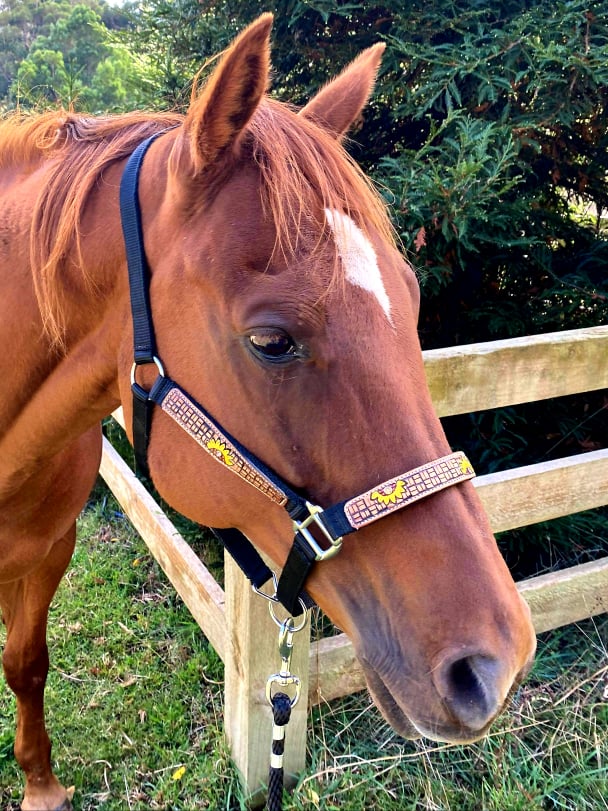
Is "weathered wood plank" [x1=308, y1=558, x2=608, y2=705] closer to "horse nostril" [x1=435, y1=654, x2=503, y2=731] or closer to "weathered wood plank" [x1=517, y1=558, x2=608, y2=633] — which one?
"weathered wood plank" [x1=517, y1=558, x2=608, y2=633]

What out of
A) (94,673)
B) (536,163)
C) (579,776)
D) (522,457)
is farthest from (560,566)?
(94,673)

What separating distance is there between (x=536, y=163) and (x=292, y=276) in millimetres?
2844

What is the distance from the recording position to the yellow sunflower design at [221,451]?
1062mm

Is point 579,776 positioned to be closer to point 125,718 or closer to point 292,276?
point 125,718

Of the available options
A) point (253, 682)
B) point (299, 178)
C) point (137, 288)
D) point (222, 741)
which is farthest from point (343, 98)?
point (222, 741)

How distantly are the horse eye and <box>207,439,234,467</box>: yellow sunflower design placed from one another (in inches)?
7.5

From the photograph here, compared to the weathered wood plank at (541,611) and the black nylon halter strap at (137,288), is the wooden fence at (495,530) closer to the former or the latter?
the weathered wood plank at (541,611)

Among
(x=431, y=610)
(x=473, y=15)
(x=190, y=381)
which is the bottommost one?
(x=431, y=610)

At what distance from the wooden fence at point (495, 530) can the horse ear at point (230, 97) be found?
98 centimetres

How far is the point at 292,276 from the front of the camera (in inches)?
39.3

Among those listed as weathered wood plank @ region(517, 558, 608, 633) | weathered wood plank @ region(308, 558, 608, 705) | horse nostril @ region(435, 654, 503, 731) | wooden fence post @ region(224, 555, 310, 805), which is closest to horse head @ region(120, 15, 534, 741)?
horse nostril @ region(435, 654, 503, 731)

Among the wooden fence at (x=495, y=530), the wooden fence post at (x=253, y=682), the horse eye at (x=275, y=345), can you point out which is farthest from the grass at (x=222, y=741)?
the horse eye at (x=275, y=345)

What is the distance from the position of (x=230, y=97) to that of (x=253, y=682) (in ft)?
5.58

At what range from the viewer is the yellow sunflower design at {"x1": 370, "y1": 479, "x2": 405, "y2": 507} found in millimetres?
949
